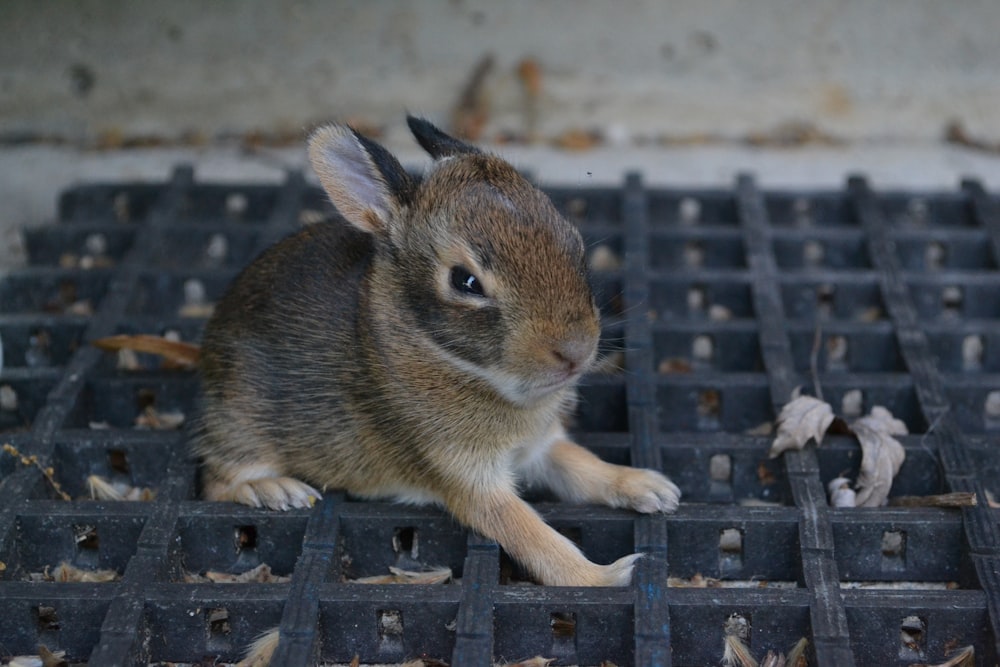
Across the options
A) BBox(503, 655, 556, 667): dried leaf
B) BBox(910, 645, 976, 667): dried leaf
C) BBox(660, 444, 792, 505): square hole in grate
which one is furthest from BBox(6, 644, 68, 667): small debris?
BBox(910, 645, 976, 667): dried leaf

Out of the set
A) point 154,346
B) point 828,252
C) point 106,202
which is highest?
point 106,202

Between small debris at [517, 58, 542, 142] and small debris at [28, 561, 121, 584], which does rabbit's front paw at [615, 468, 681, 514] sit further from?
small debris at [517, 58, 542, 142]

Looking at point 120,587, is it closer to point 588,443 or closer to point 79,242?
point 588,443

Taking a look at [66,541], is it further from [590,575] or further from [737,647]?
[737,647]

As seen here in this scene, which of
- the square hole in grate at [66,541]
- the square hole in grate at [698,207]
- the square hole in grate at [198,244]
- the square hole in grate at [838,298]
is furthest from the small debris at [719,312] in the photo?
the square hole in grate at [66,541]

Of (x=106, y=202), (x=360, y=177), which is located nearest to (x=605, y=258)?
(x=360, y=177)

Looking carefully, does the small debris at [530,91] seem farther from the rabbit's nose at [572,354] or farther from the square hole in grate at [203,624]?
the square hole in grate at [203,624]
